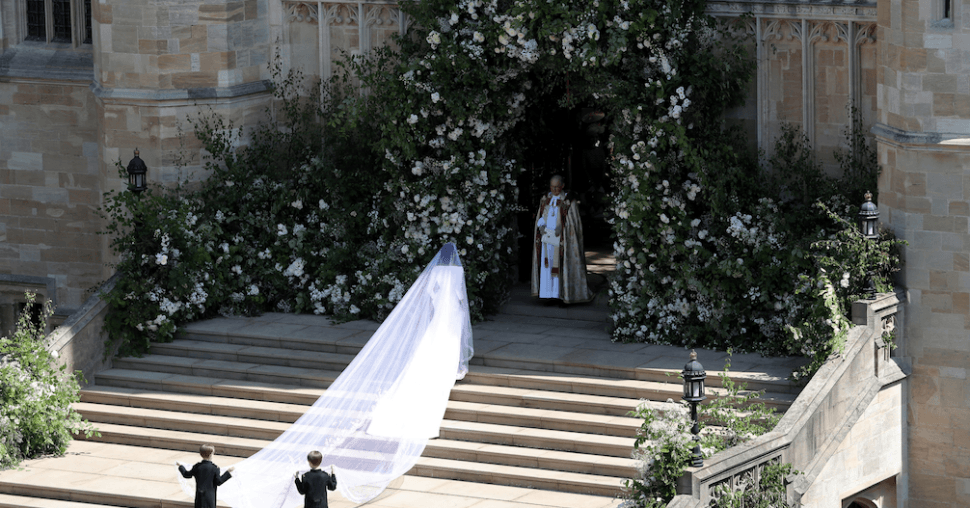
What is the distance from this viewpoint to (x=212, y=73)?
21.8 m

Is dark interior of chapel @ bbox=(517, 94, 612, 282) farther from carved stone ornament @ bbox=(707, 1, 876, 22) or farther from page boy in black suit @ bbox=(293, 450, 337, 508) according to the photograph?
page boy in black suit @ bbox=(293, 450, 337, 508)

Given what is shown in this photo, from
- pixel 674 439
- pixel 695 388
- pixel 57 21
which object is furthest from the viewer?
pixel 57 21

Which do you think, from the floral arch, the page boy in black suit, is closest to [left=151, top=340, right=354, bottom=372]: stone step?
the floral arch

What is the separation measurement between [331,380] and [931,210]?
7.13m

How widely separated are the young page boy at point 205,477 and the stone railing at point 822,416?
181 inches

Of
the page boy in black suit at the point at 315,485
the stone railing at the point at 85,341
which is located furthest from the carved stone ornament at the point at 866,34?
the stone railing at the point at 85,341

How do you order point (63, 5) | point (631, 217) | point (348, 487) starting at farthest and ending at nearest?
point (63, 5), point (631, 217), point (348, 487)

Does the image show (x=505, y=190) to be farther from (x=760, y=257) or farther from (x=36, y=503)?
(x=36, y=503)

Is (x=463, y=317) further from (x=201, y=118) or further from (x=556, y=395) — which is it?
(x=201, y=118)

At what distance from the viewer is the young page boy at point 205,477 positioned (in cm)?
1611

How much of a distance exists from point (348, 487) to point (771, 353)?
521 cm

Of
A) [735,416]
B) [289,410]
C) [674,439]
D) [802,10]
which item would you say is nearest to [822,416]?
[735,416]

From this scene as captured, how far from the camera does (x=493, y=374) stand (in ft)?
61.9

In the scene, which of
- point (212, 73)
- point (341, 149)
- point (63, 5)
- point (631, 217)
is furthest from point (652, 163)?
point (63, 5)
